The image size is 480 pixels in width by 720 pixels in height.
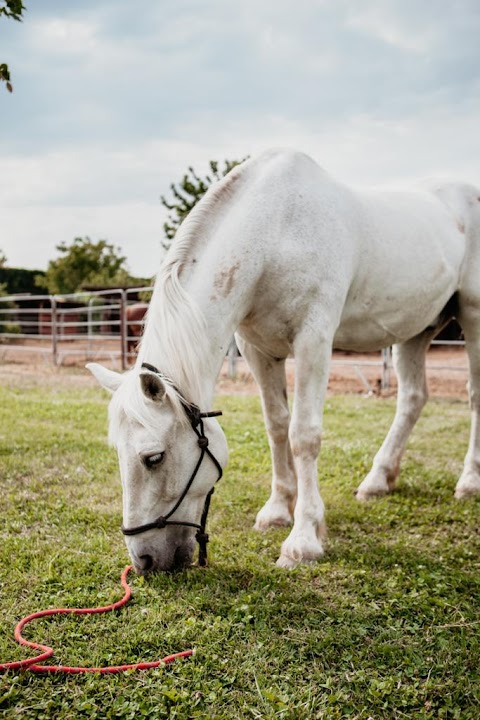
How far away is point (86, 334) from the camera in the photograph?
19484 mm

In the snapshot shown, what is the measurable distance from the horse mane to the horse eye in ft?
0.64

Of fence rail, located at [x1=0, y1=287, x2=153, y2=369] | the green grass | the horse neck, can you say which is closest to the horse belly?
the horse neck

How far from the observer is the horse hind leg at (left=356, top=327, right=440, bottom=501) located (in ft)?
14.3

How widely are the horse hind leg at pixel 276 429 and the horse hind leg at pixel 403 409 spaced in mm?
861

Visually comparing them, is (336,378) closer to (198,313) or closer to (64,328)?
(198,313)

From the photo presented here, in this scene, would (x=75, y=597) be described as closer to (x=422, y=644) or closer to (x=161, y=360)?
(x=161, y=360)

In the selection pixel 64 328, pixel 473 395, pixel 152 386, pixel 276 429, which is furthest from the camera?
pixel 64 328

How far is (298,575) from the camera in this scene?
2.82 m

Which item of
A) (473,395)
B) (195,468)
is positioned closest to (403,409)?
(473,395)

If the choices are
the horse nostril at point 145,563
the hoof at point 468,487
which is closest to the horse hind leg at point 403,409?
the hoof at point 468,487

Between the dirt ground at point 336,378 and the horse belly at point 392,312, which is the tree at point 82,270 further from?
the horse belly at point 392,312

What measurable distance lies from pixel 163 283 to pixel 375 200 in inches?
69.3

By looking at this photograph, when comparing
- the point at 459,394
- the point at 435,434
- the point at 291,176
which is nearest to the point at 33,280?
the point at 459,394

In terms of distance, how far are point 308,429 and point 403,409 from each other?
5.77 feet
